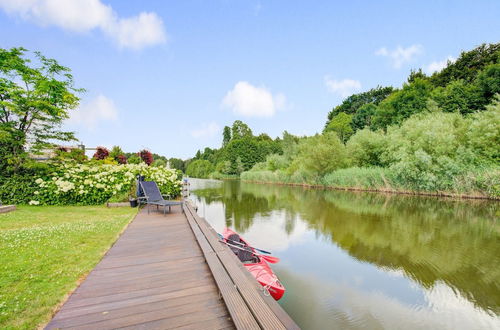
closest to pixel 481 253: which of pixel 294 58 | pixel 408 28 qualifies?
pixel 408 28

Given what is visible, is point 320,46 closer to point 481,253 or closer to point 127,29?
point 127,29

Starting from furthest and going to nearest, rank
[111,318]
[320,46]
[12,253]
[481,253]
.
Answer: [320,46]
[481,253]
[12,253]
[111,318]

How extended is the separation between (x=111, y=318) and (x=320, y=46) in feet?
78.9

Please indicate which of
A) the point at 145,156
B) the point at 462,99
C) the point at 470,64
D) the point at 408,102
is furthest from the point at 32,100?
the point at 470,64

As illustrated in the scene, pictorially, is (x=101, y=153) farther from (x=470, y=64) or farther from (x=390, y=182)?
(x=470, y=64)

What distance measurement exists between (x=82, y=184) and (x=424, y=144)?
23.8m

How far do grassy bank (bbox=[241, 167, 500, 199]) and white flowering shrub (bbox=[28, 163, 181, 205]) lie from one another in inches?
798

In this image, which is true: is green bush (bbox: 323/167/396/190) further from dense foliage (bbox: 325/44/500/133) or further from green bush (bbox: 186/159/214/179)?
green bush (bbox: 186/159/214/179)

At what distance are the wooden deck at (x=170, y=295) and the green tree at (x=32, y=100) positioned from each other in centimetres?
909

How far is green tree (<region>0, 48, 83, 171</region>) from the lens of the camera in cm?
962

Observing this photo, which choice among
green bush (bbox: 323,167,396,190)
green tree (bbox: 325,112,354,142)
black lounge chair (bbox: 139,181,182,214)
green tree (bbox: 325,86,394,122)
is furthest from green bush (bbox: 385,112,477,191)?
green tree (bbox: 325,86,394,122)

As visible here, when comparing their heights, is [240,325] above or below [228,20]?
below

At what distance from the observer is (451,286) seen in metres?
5.41

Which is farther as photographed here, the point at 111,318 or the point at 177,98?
the point at 177,98
